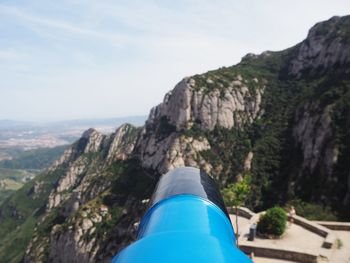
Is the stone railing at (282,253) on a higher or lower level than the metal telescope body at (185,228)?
lower

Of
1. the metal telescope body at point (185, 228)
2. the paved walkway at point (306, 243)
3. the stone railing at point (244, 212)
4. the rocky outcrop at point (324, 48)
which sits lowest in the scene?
the stone railing at point (244, 212)

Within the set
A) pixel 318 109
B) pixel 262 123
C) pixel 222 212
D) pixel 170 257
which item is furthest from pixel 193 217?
pixel 262 123

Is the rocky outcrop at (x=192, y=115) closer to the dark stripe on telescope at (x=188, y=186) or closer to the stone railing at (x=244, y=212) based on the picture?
the stone railing at (x=244, y=212)

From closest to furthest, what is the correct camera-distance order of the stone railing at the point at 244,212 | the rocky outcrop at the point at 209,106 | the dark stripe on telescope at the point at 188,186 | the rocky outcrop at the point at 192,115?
the dark stripe on telescope at the point at 188,186 < the stone railing at the point at 244,212 < the rocky outcrop at the point at 192,115 < the rocky outcrop at the point at 209,106

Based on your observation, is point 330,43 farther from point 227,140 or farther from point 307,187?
point 307,187

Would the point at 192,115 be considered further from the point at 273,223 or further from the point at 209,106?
the point at 273,223

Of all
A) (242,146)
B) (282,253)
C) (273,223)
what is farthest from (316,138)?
(282,253)

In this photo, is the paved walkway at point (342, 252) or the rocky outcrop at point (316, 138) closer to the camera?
the paved walkway at point (342, 252)

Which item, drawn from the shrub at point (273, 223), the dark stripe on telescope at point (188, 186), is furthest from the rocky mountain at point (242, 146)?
the dark stripe on telescope at point (188, 186)

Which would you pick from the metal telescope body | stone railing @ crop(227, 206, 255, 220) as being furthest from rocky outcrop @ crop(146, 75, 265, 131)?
the metal telescope body
